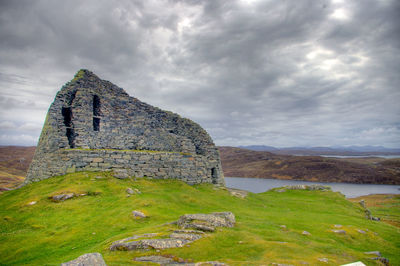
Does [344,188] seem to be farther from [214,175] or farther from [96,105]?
[96,105]

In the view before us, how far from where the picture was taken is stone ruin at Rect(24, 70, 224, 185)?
20672 millimetres

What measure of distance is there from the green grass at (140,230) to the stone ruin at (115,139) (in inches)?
68.7

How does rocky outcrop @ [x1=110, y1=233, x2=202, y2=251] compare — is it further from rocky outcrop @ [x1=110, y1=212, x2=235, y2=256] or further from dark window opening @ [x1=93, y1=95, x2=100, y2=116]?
dark window opening @ [x1=93, y1=95, x2=100, y2=116]

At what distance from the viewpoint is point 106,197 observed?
50.5ft

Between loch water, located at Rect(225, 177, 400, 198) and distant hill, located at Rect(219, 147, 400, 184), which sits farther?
distant hill, located at Rect(219, 147, 400, 184)

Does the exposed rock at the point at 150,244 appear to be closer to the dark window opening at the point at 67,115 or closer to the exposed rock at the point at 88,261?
the exposed rock at the point at 88,261

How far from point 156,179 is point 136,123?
27.7ft

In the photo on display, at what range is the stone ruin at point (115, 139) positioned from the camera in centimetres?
2067

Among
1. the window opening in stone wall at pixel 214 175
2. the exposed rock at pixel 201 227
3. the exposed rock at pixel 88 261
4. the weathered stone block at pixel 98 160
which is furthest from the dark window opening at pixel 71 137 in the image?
the exposed rock at pixel 88 261

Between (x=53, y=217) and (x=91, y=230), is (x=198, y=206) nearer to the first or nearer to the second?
(x=91, y=230)

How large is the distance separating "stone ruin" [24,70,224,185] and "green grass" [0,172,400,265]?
1746 mm

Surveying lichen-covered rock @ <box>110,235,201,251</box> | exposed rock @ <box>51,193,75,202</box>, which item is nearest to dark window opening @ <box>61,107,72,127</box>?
exposed rock @ <box>51,193,75,202</box>

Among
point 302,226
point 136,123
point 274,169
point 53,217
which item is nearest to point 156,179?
point 136,123

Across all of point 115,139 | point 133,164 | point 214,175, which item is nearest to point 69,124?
point 115,139
